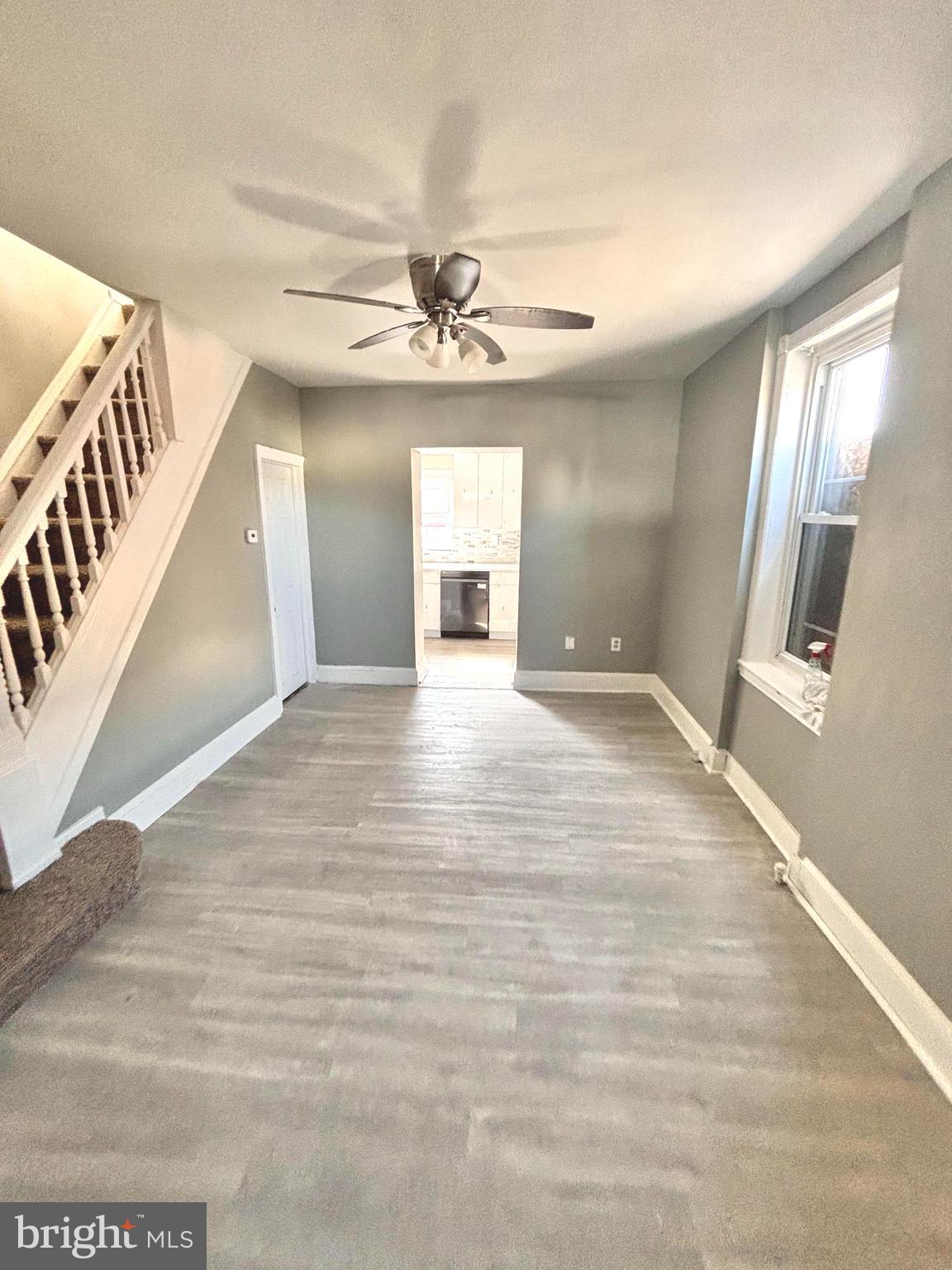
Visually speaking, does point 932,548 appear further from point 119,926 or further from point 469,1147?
point 119,926

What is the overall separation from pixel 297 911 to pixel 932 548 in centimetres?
249

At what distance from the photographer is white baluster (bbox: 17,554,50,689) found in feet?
5.94

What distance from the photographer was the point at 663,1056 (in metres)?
1.37

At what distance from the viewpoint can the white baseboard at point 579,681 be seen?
4.17 m

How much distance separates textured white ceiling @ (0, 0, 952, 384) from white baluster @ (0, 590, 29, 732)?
147 cm

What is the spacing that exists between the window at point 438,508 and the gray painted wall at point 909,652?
4.60 meters

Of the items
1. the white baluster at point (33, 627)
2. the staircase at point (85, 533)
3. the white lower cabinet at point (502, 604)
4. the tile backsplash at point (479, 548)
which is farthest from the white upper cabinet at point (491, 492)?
the white baluster at point (33, 627)

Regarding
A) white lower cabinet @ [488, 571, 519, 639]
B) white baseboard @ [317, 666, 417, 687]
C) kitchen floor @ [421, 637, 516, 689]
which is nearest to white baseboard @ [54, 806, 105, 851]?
white baseboard @ [317, 666, 417, 687]

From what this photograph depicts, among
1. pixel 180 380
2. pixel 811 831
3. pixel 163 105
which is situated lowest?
pixel 811 831

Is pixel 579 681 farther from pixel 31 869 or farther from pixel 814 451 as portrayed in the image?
pixel 31 869

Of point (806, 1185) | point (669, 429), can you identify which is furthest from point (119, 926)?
point (669, 429)

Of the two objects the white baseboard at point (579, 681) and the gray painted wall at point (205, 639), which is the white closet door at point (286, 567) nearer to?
the gray painted wall at point (205, 639)

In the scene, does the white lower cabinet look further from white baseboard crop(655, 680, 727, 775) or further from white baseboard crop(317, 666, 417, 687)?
white baseboard crop(655, 680, 727, 775)

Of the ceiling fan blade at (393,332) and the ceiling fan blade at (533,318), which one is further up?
the ceiling fan blade at (393,332)
